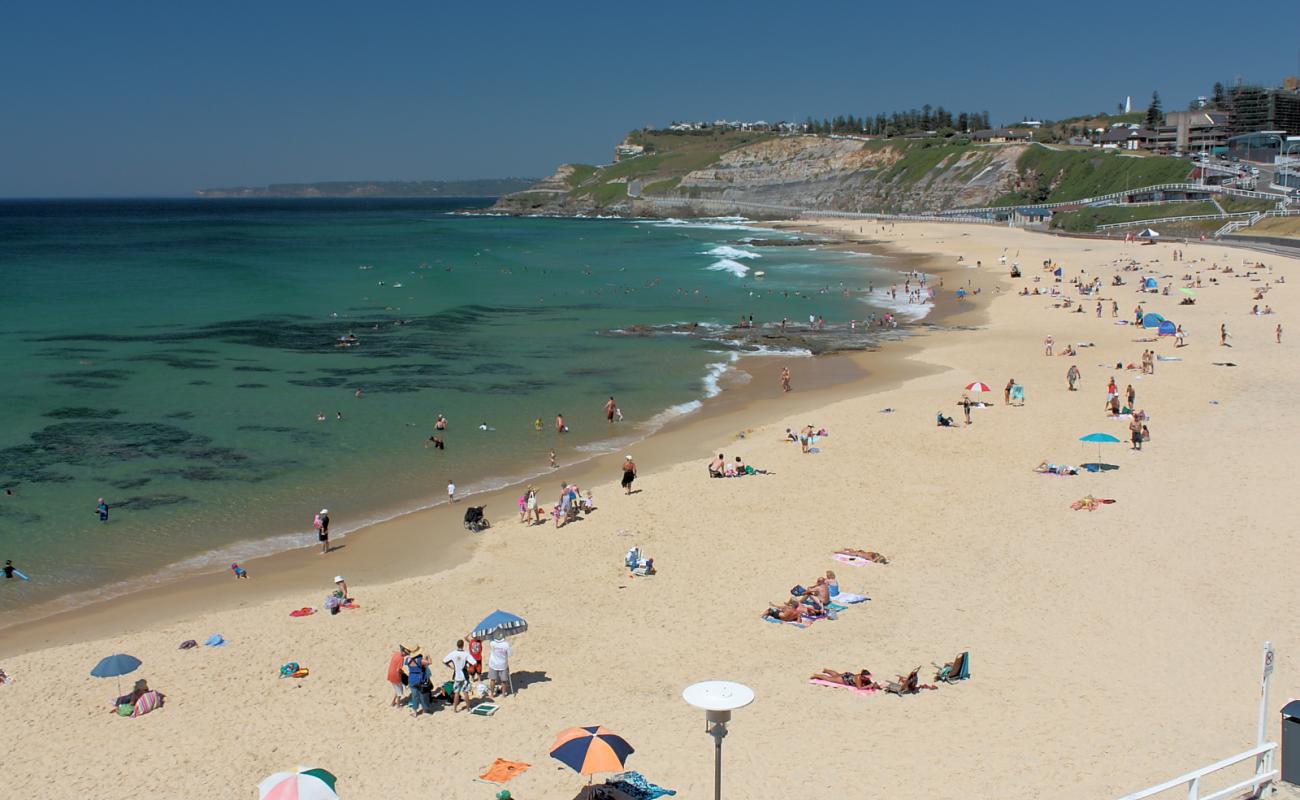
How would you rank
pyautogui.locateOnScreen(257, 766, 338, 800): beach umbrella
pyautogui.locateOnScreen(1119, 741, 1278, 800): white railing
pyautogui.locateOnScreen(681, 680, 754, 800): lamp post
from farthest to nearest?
1. pyautogui.locateOnScreen(257, 766, 338, 800): beach umbrella
2. pyautogui.locateOnScreen(681, 680, 754, 800): lamp post
3. pyautogui.locateOnScreen(1119, 741, 1278, 800): white railing

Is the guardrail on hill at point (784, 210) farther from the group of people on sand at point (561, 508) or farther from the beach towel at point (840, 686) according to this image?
the beach towel at point (840, 686)

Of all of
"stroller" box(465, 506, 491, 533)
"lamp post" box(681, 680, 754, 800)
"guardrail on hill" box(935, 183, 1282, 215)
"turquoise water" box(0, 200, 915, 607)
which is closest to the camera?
"lamp post" box(681, 680, 754, 800)

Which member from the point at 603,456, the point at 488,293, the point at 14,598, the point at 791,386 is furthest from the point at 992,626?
the point at 488,293

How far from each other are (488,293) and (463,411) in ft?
118

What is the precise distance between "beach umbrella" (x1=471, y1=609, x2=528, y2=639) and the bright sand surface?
0.50 m

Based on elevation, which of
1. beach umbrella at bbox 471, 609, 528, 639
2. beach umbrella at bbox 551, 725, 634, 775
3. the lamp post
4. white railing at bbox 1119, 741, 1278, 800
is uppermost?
the lamp post

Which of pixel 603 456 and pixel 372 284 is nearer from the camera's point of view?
pixel 603 456

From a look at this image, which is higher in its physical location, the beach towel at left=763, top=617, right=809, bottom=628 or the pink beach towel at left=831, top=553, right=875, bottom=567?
the pink beach towel at left=831, top=553, right=875, bottom=567

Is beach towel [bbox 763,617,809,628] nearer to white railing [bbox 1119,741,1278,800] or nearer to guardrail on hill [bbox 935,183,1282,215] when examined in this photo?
white railing [bbox 1119,741,1278,800]

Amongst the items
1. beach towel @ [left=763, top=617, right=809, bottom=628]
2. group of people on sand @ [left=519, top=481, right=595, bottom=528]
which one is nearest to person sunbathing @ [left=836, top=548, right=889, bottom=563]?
beach towel @ [left=763, top=617, right=809, bottom=628]

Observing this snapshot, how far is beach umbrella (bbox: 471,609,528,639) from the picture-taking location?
46.0ft

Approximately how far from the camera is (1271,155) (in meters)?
102

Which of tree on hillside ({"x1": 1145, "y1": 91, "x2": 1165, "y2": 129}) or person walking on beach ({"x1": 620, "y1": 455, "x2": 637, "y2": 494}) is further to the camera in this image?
tree on hillside ({"x1": 1145, "y1": 91, "x2": 1165, "y2": 129})

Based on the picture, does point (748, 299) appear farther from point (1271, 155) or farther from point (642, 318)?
point (1271, 155)
